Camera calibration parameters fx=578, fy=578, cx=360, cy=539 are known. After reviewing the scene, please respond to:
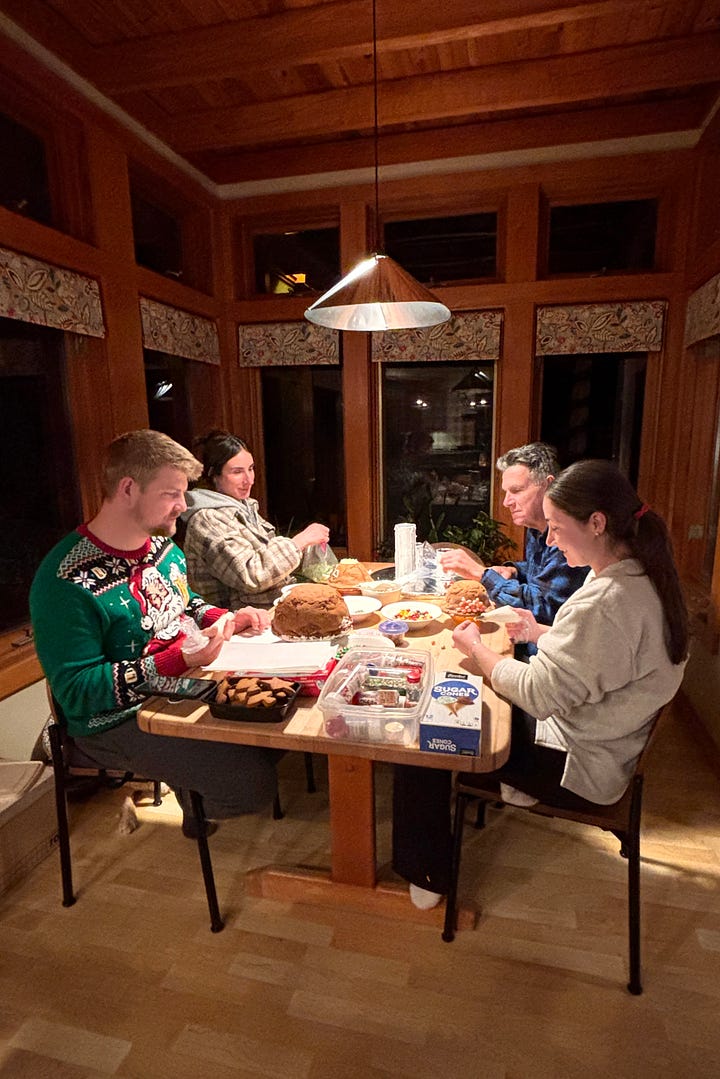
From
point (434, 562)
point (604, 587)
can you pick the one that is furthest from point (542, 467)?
point (604, 587)

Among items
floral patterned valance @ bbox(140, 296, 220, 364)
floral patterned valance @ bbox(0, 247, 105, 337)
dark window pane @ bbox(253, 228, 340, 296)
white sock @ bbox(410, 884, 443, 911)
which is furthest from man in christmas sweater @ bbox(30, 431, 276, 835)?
dark window pane @ bbox(253, 228, 340, 296)

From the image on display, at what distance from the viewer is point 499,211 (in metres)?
3.29

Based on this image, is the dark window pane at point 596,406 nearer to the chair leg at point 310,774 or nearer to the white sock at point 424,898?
the chair leg at point 310,774

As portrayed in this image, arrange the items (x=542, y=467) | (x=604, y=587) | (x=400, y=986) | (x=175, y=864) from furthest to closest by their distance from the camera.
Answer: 1. (x=542, y=467)
2. (x=175, y=864)
3. (x=400, y=986)
4. (x=604, y=587)

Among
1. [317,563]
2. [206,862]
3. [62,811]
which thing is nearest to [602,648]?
[206,862]

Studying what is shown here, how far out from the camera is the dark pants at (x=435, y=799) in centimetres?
143

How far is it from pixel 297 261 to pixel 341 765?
313cm

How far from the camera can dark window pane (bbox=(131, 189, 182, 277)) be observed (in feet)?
9.87

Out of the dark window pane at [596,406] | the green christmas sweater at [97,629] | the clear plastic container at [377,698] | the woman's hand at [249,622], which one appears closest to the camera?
the clear plastic container at [377,698]

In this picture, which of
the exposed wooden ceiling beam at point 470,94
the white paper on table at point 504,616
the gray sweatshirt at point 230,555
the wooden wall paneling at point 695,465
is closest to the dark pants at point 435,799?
the white paper on table at point 504,616

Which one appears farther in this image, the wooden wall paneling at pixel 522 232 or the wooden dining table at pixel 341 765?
the wooden wall paneling at pixel 522 232

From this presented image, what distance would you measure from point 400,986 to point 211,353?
10.5 ft

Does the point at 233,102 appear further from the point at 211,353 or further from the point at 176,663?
the point at 176,663

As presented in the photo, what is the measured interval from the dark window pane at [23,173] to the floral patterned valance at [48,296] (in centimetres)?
24
